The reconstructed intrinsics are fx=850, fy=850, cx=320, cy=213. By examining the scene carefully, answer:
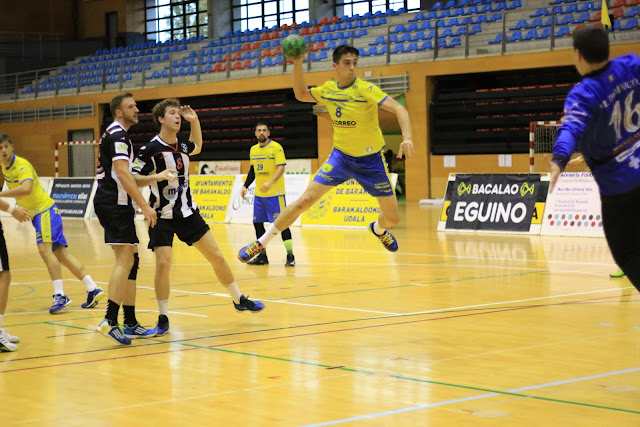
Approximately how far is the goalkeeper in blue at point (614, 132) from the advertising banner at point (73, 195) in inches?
851

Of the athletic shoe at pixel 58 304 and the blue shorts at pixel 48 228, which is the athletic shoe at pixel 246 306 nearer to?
the athletic shoe at pixel 58 304

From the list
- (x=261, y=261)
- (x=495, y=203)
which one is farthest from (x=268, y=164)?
(x=495, y=203)

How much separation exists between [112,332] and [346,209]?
12.9 metres

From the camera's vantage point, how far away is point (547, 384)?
4.91 m

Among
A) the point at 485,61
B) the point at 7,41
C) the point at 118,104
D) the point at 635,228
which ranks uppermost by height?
the point at 7,41

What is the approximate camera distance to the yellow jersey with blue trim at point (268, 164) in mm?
12594

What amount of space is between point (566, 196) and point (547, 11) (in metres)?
10.9

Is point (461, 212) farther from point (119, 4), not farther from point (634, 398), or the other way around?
point (119, 4)

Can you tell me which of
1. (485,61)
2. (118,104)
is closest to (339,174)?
(118,104)

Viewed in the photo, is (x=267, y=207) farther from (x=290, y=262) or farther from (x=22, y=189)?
(x=22, y=189)

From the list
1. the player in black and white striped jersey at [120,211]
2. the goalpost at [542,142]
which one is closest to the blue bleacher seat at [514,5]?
the goalpost at [542,142]

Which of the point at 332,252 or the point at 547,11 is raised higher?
the point at 547,11

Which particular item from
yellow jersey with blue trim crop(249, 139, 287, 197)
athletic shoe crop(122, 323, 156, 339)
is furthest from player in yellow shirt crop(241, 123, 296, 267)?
athletic shoe crop(122, 323, 156, 339)

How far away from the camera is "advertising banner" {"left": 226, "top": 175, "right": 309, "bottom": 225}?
20.7 meters
